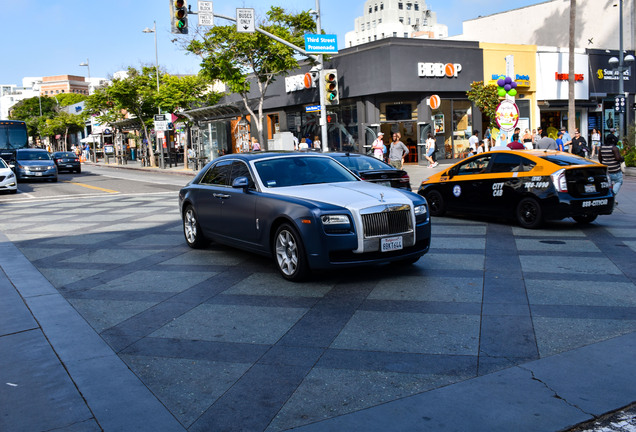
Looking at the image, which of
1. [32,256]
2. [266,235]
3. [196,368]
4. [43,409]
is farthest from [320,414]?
[32,256]

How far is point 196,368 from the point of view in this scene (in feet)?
15.8

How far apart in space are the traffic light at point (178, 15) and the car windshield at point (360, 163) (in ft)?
26.5

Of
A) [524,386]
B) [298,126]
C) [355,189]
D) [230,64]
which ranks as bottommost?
[524,386]

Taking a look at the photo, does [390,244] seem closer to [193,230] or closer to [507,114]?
[193,230]

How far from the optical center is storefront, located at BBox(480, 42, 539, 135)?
34.8 metres

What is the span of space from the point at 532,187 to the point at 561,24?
39.5 meters

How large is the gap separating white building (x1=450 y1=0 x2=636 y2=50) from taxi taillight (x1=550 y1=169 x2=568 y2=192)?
126 feet

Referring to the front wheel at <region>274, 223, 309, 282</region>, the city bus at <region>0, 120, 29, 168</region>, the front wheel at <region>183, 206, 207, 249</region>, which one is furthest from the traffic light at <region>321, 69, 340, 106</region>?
the city bus at <region>0, 120, 29, 168</region>

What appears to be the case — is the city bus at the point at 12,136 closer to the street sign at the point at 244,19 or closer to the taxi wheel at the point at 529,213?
the street sign at the point at 244,19

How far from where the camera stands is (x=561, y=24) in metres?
45.7

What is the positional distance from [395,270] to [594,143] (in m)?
30.5

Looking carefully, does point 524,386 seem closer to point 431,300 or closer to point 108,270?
point 431,300

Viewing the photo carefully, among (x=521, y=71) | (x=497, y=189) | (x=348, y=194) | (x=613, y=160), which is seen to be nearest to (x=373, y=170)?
(x=497, y=189)

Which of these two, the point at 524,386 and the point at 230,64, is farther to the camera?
the point at 230,64
